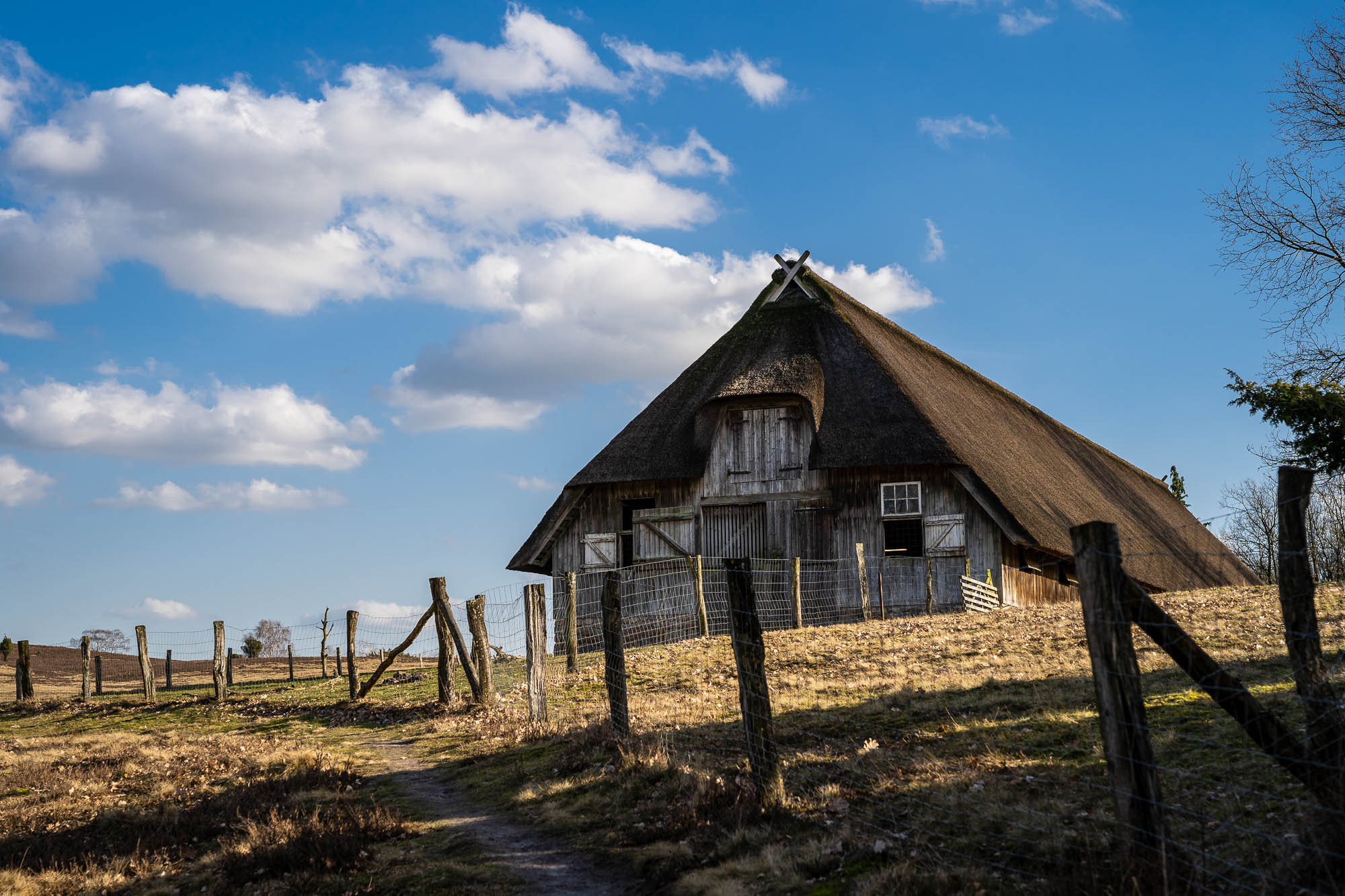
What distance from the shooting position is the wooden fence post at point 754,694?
7.42 meters

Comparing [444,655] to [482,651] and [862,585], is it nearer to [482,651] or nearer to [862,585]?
[482,651]

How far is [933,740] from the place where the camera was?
8.98 m

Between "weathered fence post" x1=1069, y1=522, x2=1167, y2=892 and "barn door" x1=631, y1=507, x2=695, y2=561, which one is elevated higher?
"barn door" x1=631, y1=507, x2=695, y2=561

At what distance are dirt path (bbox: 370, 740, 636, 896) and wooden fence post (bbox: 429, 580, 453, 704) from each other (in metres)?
5.20

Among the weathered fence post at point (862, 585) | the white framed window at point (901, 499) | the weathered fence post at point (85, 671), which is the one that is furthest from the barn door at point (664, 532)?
the weathered fence post at point (85, 671)

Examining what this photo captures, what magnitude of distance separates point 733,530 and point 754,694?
16.8 metres

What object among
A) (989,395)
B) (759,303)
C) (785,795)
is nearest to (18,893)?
(785,795)

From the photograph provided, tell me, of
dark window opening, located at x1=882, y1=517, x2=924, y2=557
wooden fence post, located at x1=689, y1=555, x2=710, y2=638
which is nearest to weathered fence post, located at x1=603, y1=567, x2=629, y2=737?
wooden fence post, located at x1=689, y1=555, x2=710, y2=638

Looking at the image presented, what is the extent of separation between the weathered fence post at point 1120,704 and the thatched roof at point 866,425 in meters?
17.0

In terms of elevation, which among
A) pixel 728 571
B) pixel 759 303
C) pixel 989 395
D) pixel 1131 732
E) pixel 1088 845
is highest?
pixel 759 303

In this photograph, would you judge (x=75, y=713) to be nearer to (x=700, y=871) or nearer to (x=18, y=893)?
(x=18, y=893)

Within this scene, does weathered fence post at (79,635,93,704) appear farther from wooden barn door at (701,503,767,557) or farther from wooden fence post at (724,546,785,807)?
wooden fence post at (724,546,785,807)

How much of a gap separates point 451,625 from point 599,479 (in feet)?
31.7

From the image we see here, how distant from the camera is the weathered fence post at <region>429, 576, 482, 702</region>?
15641 millimetres
